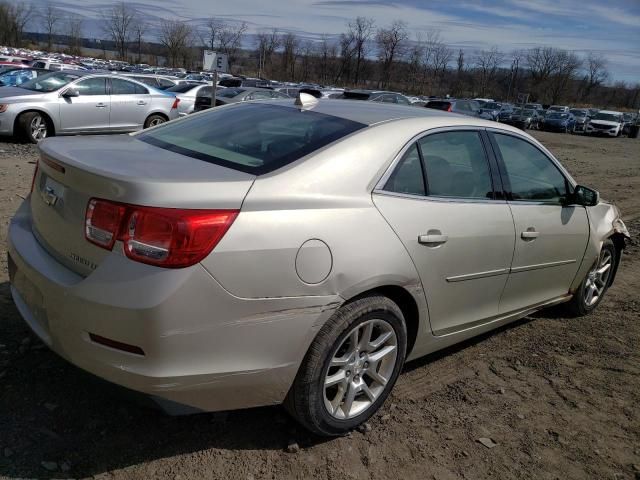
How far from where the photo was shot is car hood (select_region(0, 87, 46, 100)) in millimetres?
11078

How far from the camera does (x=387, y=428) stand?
9.71ft

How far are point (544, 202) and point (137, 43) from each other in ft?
372

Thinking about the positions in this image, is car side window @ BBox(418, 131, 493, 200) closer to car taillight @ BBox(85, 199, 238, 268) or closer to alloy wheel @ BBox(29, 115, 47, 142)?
car taillight @ BBox(85, 199, 238, 268)

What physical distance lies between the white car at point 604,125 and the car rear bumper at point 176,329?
1594 inches

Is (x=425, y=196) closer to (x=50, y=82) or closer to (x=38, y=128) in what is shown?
(x=38, y=128)

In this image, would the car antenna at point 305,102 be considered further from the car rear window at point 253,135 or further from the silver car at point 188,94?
the silver car at point 188,94

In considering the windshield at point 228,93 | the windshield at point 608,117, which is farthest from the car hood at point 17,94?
the windshield at point 608,117

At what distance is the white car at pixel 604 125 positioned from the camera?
3750 centimetres

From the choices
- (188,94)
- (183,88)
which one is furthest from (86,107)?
(183,88)

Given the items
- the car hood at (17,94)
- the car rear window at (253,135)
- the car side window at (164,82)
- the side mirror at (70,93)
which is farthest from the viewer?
the car side window at (164,82)

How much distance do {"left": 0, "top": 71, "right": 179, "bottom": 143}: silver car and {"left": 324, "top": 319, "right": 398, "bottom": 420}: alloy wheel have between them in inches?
405

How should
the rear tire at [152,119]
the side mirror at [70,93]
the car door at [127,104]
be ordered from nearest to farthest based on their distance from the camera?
the side mirror at [70,93]
the car door at [127,104]
the rear tire at [152,119]

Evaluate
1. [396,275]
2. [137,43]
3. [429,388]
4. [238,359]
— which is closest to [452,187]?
[396,275]

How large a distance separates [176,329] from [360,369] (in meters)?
1.05
